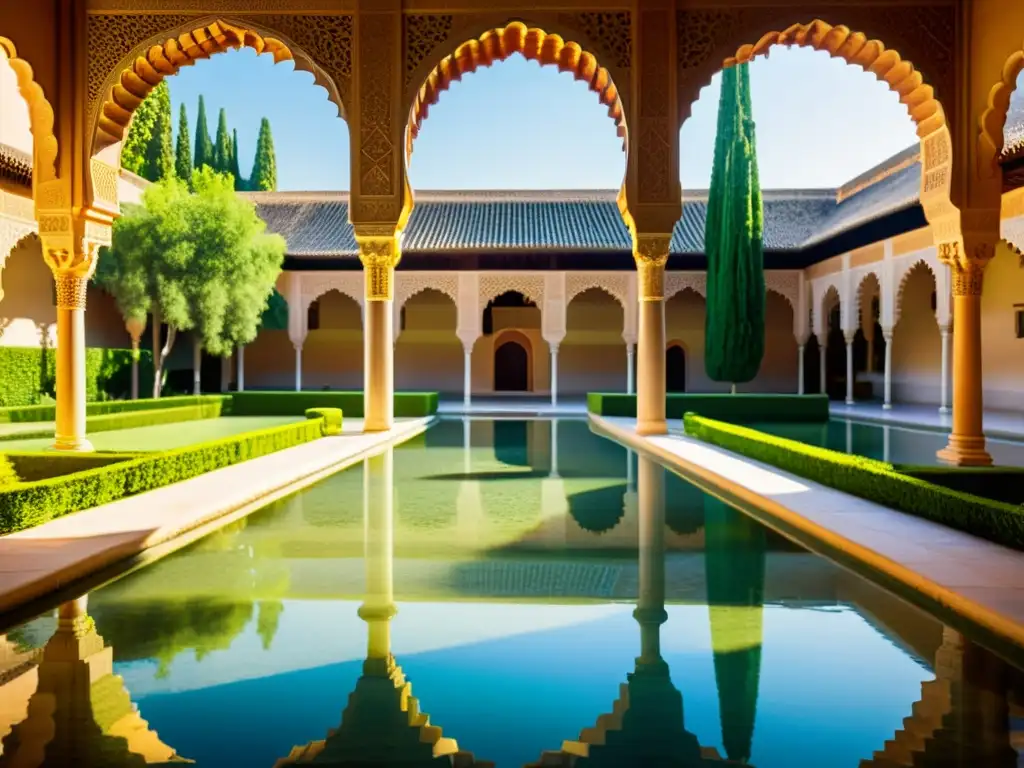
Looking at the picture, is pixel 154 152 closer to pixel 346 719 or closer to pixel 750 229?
pixel 750 229

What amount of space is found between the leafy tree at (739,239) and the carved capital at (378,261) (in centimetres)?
1132

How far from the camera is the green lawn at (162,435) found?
1146 centimetres

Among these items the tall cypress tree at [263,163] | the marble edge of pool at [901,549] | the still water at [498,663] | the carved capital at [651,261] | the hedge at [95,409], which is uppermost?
the tall cypress tree at [263,163]

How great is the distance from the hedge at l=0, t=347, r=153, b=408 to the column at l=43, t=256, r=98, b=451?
848 cm

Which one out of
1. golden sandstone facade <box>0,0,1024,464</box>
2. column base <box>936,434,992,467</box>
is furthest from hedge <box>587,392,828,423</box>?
column base <box>936,434,992,467</box>

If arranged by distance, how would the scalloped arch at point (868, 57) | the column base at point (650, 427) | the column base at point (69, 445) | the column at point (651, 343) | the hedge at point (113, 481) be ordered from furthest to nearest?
the column base at point (650, 427)
the column at point (651, 343)
the column base at point (69, 445)
the scalloped arch at point (868, 57)
the hedge at point (113, 481)

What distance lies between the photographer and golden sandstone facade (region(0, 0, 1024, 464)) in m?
8.39

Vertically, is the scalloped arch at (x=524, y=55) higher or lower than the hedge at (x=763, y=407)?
higher

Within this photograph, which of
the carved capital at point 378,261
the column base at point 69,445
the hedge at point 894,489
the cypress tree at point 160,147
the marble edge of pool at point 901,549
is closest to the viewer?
the marble edge of pool at point 901,549

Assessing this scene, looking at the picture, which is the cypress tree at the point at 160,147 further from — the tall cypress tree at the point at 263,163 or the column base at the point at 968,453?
the column base at the point at 968,453

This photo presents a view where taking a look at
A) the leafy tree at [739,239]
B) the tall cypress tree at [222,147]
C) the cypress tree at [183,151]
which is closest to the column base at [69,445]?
the leafy tree at [739,239]

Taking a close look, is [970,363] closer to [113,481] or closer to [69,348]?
[113,481]

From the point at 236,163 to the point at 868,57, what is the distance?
38031 mm

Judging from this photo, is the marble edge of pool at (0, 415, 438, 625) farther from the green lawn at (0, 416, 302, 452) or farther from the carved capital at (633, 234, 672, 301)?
the carved capital at (633, 234, 672, 301)
